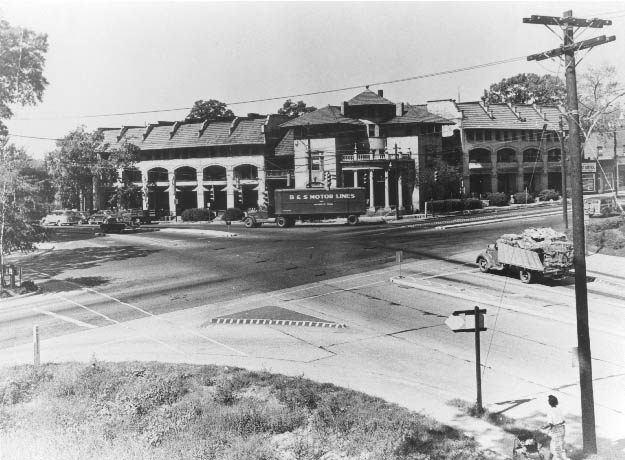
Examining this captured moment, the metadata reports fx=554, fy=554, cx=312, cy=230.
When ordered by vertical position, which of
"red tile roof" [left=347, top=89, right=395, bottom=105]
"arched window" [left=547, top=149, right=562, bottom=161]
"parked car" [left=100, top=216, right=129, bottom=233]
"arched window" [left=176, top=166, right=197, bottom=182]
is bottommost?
"parked car" [left=100, top=216, right=129, bottom=233]

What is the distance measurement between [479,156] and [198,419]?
64.0 m

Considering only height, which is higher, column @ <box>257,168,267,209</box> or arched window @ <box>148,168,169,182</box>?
arched window @ <box>148,168,169,182</box>

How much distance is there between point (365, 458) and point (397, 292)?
1512cm

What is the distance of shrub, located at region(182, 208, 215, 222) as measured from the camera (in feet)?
208

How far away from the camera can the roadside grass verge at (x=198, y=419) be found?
11.4m

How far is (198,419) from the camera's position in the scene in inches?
513

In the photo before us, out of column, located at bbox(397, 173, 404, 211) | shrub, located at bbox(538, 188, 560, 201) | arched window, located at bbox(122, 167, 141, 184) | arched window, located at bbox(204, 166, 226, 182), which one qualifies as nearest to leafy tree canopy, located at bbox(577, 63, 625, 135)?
shrub, located at bbox(538, 188, 560, 201)

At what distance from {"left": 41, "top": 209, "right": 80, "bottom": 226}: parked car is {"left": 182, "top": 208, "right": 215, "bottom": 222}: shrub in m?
12.4

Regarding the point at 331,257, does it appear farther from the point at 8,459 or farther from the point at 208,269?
the point at 8,459

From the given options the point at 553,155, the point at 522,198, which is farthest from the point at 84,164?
the point at 553,155

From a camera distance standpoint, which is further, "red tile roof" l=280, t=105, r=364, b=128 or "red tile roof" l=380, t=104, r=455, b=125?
"red tile roof" l=380, t=104, r=455, b=125

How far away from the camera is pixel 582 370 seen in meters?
11.6

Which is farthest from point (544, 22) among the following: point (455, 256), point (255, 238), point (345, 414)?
point (255, 238)

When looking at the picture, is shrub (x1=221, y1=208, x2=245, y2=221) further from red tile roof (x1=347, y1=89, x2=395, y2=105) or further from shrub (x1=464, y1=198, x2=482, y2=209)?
shrub (x1=464, y1=198, x2=482, y2=209)
